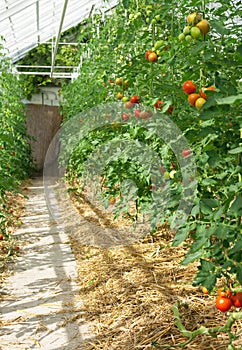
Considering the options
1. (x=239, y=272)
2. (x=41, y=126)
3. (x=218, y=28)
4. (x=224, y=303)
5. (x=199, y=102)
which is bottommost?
(x=224, y=303)

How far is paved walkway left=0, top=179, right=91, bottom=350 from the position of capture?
2.49 meters

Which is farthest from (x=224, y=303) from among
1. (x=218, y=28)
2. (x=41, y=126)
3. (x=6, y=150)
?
(x=41, y=126)

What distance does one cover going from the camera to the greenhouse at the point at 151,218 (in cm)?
162

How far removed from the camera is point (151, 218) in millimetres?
3344

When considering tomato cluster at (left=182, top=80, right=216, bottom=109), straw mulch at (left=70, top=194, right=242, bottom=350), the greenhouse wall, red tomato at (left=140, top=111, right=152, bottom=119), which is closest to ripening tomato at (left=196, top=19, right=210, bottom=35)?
tomato cluster at (left=182, top=80, right=216, bottom=109)

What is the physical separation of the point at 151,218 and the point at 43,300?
87 centimetres

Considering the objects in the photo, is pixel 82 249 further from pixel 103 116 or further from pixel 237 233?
pixel 237 233

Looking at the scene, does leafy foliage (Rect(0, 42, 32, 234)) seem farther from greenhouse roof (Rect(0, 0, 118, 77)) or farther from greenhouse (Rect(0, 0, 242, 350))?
greenhouse roof (Rect(0, 0, 118, 77))

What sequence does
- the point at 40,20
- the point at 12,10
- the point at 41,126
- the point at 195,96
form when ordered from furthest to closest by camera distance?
the point at 41,126 < the point at 40,20 < the point at 12,10 < the point at 195,96

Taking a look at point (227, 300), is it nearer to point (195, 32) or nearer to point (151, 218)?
point (195, 32)

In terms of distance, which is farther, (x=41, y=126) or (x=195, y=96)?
(x=41, y=126)

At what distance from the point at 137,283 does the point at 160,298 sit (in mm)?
336

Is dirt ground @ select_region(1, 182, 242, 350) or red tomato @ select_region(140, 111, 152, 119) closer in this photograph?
dirt ground @ select_region(1, 182, 242, 350)

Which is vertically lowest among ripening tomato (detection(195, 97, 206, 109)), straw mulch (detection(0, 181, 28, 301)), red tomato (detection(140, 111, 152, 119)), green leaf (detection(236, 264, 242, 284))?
straw mulch (detection(0, 181, 28, 301))
